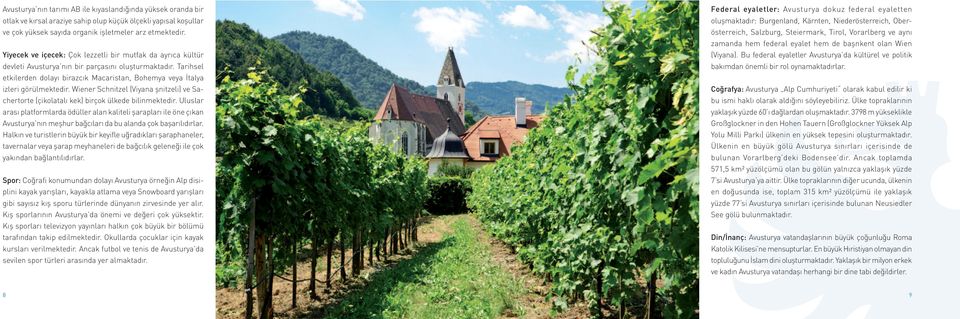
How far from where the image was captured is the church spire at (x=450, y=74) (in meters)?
93.1

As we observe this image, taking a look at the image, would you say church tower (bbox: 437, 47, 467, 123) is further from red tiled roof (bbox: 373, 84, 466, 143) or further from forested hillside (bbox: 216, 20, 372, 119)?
forested hillside (bbox: 216, 20, 372, 119)

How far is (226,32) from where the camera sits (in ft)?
259

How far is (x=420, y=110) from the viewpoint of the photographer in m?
75.8

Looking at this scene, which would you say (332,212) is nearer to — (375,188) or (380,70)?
(375,188)

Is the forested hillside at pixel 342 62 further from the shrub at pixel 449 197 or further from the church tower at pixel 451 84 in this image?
the shrub at pixel 449 197

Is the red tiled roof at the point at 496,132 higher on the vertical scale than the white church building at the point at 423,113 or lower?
lower

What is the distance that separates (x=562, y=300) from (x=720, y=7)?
14.9 feet

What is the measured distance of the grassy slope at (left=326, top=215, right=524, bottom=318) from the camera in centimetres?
759

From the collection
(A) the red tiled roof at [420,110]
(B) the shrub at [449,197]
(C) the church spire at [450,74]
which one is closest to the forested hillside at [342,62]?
(C) the church spire at [450,74]

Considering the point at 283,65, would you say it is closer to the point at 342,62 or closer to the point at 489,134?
the point at 489,134

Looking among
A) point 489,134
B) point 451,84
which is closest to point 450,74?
point 451,84

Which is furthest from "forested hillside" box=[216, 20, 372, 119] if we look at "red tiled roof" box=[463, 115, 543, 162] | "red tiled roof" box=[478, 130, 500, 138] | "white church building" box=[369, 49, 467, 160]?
"red tiled roof" box=[478, 130, 500, 138]

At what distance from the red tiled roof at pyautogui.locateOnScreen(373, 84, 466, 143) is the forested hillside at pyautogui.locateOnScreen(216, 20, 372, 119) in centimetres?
605

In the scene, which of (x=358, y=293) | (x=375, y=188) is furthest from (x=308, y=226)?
(x=375, y=188)
